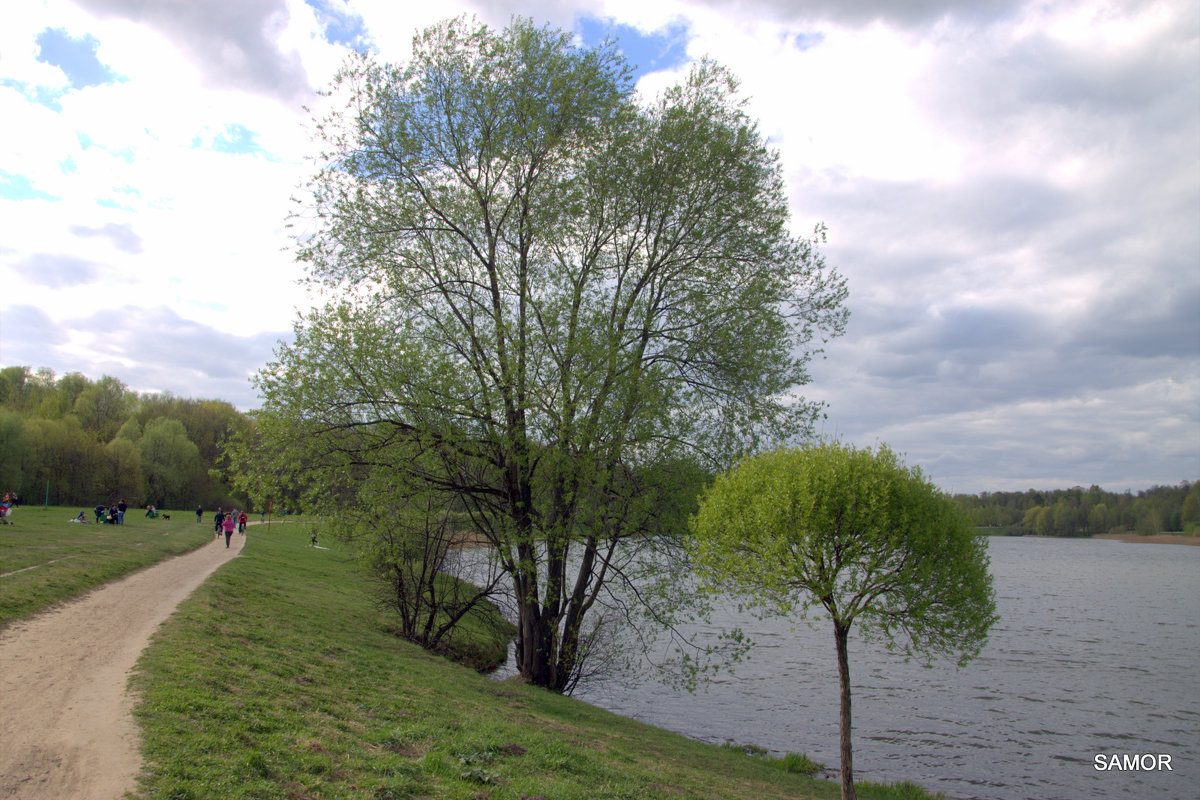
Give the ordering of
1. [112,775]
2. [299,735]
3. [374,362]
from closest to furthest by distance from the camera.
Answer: [112,775] → [299,735] → [374,362]

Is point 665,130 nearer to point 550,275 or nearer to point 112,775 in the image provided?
point 550,275

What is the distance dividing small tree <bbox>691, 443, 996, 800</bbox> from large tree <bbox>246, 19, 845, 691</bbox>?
4560mm

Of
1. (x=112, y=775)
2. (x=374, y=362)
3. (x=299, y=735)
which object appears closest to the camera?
(x=112, y=775)

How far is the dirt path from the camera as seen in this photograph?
7.35 meters

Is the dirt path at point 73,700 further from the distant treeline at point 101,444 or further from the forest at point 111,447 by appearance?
the distant treeline at point 101,444

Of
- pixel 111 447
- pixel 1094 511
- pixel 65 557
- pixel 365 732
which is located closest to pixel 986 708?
pixel 365 732

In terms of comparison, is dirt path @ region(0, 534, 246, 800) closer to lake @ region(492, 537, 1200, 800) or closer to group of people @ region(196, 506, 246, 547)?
lake @ region(492, 537, 1200, 800)

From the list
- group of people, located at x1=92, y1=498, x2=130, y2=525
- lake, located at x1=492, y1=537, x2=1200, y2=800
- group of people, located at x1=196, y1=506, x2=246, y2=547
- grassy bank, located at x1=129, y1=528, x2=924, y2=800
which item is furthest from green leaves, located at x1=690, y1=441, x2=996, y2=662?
group of people, located at x1=92, y1=498, x2=130, y2=525

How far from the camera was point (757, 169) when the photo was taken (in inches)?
806

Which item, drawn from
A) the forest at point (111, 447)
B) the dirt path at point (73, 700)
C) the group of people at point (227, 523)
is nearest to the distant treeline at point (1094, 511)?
the forest at point (111, 447)

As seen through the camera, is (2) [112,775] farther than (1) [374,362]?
No

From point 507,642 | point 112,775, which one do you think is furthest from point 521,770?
point 507,642

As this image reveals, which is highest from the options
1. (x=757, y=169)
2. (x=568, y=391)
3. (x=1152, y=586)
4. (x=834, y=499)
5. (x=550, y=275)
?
(x=757, y=169)

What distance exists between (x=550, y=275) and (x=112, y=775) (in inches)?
607
